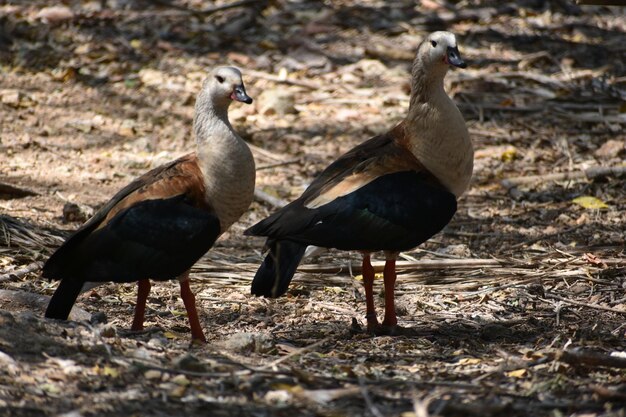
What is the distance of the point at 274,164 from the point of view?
958cm

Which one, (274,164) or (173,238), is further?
(274,164)

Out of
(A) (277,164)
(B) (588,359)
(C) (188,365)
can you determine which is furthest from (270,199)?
(B) (588,359)

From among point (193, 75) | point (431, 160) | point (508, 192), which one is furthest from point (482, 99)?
point (431, 160)

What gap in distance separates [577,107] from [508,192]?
1.85 m

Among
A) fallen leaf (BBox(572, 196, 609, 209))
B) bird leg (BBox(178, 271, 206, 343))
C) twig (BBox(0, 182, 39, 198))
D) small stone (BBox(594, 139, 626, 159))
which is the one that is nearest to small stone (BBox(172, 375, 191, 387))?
bird leg (BBox(178, 271, 206, 343))

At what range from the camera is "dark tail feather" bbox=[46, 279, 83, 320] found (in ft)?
18.6

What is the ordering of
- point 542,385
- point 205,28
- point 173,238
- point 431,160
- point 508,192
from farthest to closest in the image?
point 205,28 → point 508,192 → point 431,160 → point 173,238 → point 542,385

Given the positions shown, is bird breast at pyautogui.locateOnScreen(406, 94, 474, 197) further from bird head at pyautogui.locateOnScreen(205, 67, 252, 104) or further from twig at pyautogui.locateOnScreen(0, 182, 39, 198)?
twig at pyautogui.locateOnScreen(0, 182, 39, 198)

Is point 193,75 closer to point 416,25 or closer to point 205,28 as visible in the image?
point 205,28

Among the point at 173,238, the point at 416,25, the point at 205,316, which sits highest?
the point at 416,25

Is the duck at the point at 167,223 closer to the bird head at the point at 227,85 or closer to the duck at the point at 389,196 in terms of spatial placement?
the bird head at the point at 227,85

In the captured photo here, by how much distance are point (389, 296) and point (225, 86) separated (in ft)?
5.18

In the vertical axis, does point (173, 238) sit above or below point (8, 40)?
below

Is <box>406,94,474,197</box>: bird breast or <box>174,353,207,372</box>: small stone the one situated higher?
<box>406,94,474,197</box>: bird breast
